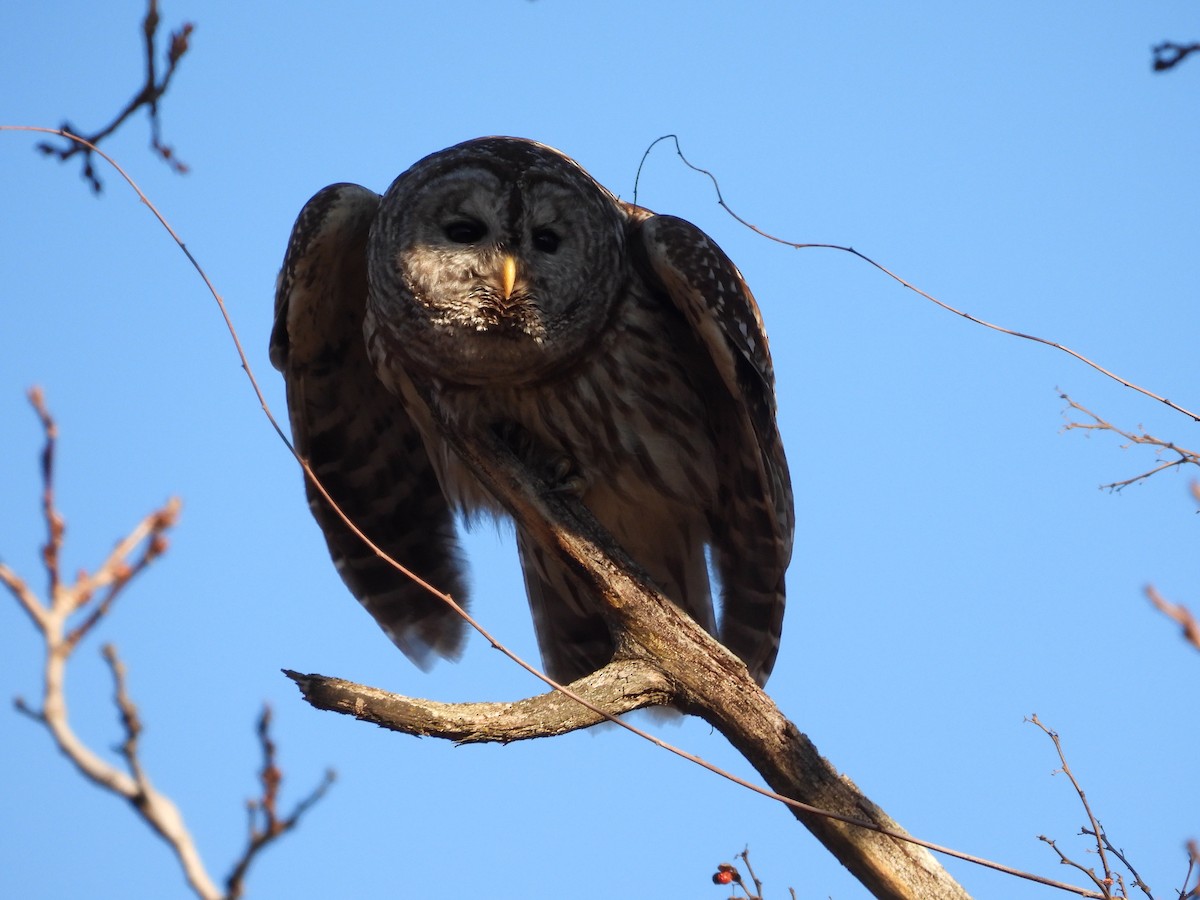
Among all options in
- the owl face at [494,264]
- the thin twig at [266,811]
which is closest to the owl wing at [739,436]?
the owl face at [494,264]

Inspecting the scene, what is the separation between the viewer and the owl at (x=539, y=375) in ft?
18.8

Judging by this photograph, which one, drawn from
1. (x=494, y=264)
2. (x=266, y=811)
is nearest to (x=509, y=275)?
(x=494, y=264)

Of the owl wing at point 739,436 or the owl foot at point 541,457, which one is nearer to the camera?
the owl wing at point 739,436

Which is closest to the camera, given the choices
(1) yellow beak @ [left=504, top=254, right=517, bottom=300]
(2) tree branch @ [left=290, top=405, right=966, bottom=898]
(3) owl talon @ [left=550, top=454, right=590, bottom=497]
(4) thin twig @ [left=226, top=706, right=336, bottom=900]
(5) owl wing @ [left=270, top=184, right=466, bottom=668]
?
(4) thin twig @ [left=226, top=706, right=336, bottom=900]

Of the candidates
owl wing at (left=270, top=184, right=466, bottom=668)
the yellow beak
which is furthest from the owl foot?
owl wing at (left=270, top=184, right=466, bottom=668)

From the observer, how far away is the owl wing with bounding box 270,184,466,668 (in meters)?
6.07

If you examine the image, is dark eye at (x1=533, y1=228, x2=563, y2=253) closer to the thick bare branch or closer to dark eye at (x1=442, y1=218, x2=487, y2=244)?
dark eye at (x1=442, y1=218, x2=487, y2=244)

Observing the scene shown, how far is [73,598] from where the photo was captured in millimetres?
1506

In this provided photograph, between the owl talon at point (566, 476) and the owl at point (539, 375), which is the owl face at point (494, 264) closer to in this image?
the owl at point (539, 375)

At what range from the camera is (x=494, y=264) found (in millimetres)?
5797

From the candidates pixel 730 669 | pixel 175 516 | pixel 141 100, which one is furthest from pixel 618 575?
pixel 175 516

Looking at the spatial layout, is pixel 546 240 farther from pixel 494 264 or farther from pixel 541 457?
pixel 541 457

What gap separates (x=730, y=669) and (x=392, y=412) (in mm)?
2725

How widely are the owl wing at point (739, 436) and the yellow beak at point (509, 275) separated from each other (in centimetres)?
59
